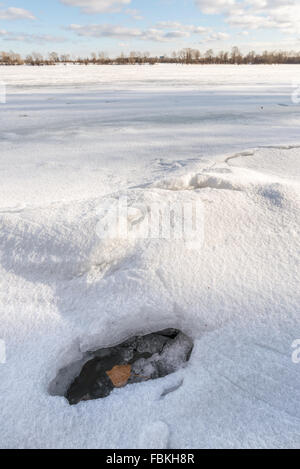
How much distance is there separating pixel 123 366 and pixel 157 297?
30 cm

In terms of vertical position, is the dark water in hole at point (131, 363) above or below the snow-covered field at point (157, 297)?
below

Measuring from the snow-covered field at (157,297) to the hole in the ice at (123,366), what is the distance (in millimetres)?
49

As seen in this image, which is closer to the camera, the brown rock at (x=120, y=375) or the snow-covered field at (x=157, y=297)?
the snow-covered field at (x=157, y=297)

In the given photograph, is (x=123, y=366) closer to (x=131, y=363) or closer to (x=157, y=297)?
(x=131, y=363)

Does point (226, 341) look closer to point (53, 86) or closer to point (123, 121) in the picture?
point (123, 121)

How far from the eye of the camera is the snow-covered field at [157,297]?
0.89 meters

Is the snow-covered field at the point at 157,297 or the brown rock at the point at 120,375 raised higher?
the snow-covered field at the point at 157,297

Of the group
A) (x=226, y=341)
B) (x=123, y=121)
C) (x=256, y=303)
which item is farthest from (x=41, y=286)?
(x=123, y=121)

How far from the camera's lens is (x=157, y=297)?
1.24 metres

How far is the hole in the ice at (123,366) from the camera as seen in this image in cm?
106

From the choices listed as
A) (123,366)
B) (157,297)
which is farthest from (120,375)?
(157,297)

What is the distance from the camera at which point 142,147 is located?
2984 mm

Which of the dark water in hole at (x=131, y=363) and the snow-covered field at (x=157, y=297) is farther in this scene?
the dark water in hole at (x=131, y=363)
